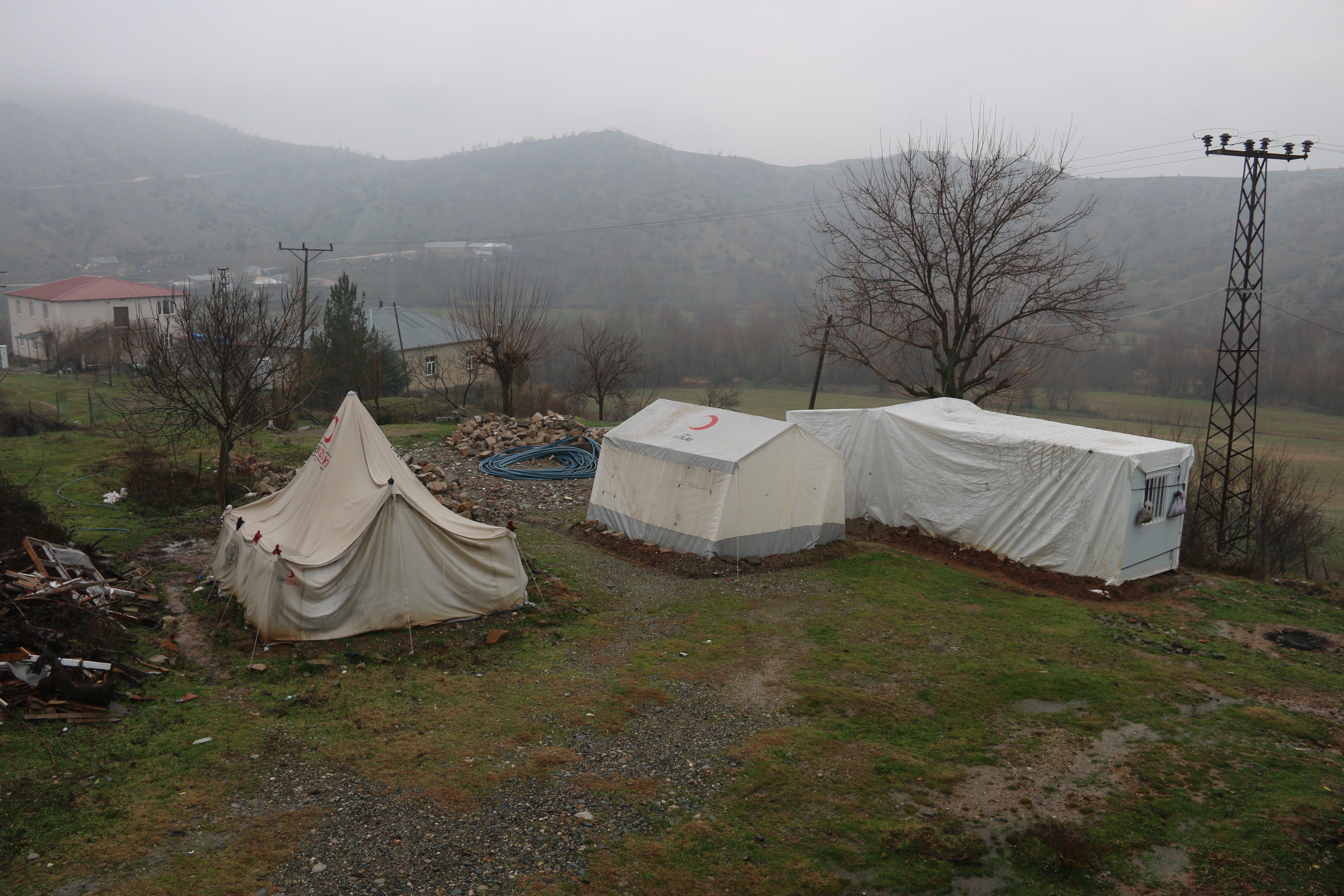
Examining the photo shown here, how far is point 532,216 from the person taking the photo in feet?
346

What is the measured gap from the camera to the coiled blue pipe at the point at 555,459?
1844 centimetres

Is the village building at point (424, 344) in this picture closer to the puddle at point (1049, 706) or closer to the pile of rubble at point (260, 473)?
the pile of rubble at point (260, 473)

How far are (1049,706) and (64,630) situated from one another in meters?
10.0

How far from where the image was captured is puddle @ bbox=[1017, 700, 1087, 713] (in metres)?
7.76

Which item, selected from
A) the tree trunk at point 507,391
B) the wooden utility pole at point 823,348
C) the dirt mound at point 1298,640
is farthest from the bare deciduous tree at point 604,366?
the dirt mound at point 1298,640

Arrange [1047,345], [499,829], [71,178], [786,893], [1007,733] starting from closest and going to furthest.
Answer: [786,893] < [499,829] < [1007,733] < [1047,345] < [71,178]

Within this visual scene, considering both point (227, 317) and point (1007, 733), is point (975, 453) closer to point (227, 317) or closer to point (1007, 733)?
point (1007, 733)

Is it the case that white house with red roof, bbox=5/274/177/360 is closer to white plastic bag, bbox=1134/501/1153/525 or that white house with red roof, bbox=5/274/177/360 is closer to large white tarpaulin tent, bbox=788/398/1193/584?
large white tarpaulin tent, bbox=788/398/1193/584

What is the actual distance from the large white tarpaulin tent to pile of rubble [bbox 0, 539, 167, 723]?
1172 centimetres

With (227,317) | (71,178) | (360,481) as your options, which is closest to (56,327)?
(227,317)

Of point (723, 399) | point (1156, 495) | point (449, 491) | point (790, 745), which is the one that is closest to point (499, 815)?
point (790, 745)

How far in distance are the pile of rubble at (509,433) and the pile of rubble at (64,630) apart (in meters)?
11.5

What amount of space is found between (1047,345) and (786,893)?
1733 centimetres

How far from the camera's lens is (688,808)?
5719mm
